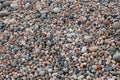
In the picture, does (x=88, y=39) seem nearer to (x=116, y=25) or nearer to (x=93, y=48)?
(x=93, y=48)

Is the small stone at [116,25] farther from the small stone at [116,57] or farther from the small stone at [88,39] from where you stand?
the small stone at [116,57]

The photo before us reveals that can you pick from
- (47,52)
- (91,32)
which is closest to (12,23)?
(47,52)

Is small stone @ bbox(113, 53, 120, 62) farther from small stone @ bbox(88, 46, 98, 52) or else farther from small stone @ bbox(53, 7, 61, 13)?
small stone @ bbox(53, 7, 61, 13)

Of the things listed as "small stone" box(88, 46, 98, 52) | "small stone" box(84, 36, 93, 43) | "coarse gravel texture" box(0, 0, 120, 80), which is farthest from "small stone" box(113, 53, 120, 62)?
"small stone" box(84, 36, 93, 43)

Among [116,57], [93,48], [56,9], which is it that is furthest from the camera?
[56,9]

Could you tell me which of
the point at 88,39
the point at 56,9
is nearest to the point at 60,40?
the point at 88,39

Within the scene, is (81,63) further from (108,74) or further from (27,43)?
(27,43)

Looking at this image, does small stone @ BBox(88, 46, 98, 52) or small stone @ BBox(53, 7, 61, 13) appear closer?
small stone @ BBox(88, 46, 98, 52)

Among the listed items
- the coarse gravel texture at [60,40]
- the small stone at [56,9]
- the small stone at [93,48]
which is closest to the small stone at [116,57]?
the coarse gravel texture at [60,40]

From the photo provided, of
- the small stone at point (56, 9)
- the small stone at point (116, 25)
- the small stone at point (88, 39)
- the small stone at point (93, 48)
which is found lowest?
the small stone at point (93, 48)
